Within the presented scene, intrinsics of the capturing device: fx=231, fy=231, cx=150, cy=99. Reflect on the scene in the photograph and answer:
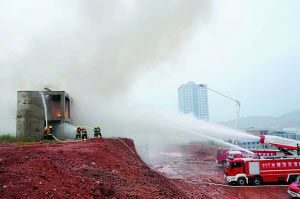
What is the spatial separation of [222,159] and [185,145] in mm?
22103

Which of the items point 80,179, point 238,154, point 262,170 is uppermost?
point 80,179

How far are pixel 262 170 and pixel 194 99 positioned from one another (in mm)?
117572

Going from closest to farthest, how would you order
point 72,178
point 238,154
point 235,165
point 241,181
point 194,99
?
point 72,178 → point 241,181 → point 235,165 → point 238,154 → point 194,99

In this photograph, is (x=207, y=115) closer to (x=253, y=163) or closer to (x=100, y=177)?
(x=253, y=163)

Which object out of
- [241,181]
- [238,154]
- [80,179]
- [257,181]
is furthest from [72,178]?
[238,154]

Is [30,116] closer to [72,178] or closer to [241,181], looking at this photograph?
[72,178]

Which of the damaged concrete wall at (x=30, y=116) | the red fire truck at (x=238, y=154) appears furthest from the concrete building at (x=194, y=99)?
the damaged concrete wall at (x=30, y=116)

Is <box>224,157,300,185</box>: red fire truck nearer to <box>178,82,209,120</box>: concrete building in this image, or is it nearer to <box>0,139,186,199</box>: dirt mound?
<box>0,139,186,199</box>: dirt mound

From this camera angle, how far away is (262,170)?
16.4 meters

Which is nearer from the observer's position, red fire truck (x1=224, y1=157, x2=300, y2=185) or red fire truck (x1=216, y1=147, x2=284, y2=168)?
red fire truck (x1=224, y1=157, x2=300, y2=185)

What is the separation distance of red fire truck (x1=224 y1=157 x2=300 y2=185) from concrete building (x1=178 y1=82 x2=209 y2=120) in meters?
113

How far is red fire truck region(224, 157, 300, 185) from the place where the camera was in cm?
1614

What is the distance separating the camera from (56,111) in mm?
28688

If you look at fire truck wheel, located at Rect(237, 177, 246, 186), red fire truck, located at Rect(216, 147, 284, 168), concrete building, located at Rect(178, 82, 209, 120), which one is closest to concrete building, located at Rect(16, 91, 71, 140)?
red fire truck, located at Rect(216, 147, 284, 168)
